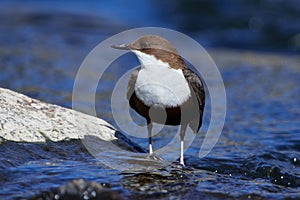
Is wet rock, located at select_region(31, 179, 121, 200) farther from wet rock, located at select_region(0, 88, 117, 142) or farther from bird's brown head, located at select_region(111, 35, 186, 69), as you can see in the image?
bird's brown head, located at select_region(111, 35, 186, 69)

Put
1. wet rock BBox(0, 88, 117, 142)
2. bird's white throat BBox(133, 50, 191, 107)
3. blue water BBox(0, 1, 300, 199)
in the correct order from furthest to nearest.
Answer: wet rock BBox(0, 88, 117, 142) → bird's white throat BBox(133, 50, 191, 107) → blue water BBox(0, 1, 300, 199)

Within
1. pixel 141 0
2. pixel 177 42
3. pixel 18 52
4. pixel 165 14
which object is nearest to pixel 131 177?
pixel 18 52

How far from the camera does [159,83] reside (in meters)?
4.61

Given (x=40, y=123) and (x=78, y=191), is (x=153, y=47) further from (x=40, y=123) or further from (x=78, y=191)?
(x=78, y=191)

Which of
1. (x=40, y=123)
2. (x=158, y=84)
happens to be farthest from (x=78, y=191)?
(x=40, y=123)

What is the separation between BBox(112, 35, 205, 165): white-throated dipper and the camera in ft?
15.2

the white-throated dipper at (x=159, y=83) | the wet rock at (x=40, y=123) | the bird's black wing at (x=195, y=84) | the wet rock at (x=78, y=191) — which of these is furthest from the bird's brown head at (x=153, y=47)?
the wet rock at (x=78, y=191)

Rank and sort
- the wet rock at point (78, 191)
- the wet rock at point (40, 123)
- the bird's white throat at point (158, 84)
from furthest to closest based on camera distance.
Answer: the wet rock at point (40, 123), the bird's white throat at point (158, 84), the wet rock at point (78, 191)

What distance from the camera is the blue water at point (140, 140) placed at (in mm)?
4344

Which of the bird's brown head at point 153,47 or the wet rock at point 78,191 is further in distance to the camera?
the bird's brown head at point 153,47

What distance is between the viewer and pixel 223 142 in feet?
21.7

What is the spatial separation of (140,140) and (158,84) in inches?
72.3

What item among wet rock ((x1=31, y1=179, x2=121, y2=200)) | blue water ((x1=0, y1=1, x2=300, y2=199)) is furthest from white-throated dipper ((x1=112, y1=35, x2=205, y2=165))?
wet rock ((x1=31, y1=179, x2=121, y2=200))

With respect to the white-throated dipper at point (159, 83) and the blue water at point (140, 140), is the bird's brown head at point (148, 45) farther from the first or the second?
the blue water at point (140, 140)
